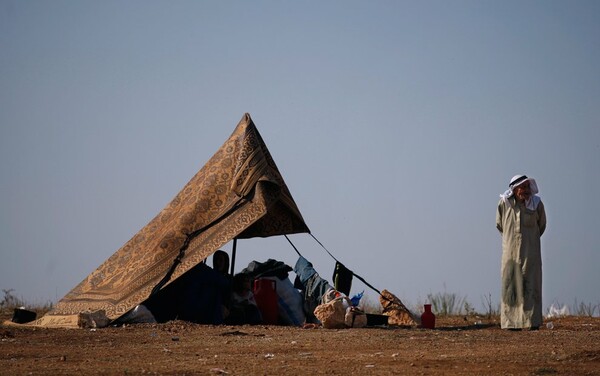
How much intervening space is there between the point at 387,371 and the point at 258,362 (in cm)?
110

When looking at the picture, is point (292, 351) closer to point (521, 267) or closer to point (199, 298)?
point (199, 298)

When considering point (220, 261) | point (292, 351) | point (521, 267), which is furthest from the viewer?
point (220, 261)

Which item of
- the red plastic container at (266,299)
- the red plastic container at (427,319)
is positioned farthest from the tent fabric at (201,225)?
the red plastic container at (427,319)

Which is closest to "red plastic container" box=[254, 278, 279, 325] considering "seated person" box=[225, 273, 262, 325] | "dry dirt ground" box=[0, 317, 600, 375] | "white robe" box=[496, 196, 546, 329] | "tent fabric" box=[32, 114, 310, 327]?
"seated person" box=[225, 273, 262, 325]

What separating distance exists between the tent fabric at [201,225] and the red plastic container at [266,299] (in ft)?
2.29

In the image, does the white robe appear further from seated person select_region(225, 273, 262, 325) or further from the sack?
seated person select_region(225, 273, 262, 325)

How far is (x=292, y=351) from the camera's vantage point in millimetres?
9719

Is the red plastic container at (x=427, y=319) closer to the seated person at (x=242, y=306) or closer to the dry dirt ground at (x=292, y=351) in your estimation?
the dry dirt ground at (x=292, y=351)

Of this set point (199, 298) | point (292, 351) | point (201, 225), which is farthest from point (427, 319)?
point (292, 351)

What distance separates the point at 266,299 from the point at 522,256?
2.97 metres

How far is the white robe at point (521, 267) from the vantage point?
12.6 metres

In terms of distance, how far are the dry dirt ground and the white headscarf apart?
1396mm

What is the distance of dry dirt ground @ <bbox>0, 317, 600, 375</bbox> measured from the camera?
8.36 meters

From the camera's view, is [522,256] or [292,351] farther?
[522,256]
